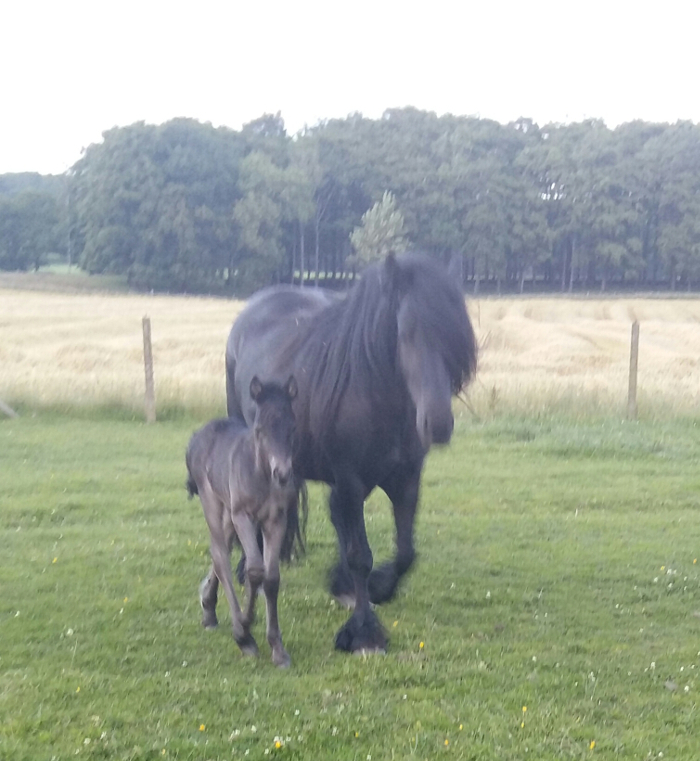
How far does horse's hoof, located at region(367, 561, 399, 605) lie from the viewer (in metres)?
4.88

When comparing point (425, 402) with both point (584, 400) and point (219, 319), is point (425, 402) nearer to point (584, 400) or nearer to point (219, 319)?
point (584, 400)

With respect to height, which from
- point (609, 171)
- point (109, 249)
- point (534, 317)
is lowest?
point (534, 317)

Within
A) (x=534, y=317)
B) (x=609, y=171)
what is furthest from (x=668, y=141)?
(x=534, y=317)

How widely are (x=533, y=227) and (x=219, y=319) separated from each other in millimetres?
26370

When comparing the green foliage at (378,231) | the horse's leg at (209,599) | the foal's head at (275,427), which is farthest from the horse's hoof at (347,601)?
the green foliage at (378,231)

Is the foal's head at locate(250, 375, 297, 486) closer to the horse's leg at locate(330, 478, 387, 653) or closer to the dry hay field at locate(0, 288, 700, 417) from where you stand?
the horse's leg at locate(330, 478, 387, 653)

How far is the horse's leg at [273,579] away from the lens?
421 centimetres

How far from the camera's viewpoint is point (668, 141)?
56688 millimetres

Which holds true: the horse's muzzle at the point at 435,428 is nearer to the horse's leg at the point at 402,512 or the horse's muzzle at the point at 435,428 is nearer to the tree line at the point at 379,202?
the horse's leg at the point at 402,512

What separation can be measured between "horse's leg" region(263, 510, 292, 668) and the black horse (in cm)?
41

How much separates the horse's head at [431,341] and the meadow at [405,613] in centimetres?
136

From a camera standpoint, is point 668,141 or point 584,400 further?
point 668,141

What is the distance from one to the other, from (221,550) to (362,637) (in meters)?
0.95

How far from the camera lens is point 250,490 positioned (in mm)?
4121
